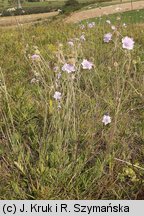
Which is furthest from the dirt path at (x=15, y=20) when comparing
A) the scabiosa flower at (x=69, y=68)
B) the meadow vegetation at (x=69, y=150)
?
the scabiosa flower at (x=69, y=68)

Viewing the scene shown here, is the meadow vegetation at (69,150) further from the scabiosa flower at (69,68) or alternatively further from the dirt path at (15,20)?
the dirt path at (15,20)

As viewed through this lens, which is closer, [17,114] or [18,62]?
[17,114]

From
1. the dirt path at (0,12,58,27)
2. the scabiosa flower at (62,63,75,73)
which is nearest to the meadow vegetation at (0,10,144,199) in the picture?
the scabiosa flower at (62,63,75,73)

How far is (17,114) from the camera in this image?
114 inches

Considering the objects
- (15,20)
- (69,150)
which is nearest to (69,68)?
(69,150)

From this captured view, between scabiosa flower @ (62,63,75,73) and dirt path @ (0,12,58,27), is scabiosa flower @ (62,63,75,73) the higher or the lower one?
the higher one

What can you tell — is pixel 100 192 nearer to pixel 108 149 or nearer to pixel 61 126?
pixel 108 149

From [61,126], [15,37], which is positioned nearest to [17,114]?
[61,126]

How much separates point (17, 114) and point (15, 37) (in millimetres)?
4139

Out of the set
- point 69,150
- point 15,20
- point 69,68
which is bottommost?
point 69,150

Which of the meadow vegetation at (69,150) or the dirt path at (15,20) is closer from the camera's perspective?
the meadow vegetation at (69,150)

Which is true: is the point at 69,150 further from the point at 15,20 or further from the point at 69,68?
the point at 15,20

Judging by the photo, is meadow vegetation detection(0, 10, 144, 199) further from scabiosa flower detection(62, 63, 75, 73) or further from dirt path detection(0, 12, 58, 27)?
dirt path detection(0, 12, 58, 27)

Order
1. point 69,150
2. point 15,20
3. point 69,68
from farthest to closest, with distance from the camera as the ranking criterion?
point 15,20, point 69,150, point 69,68
